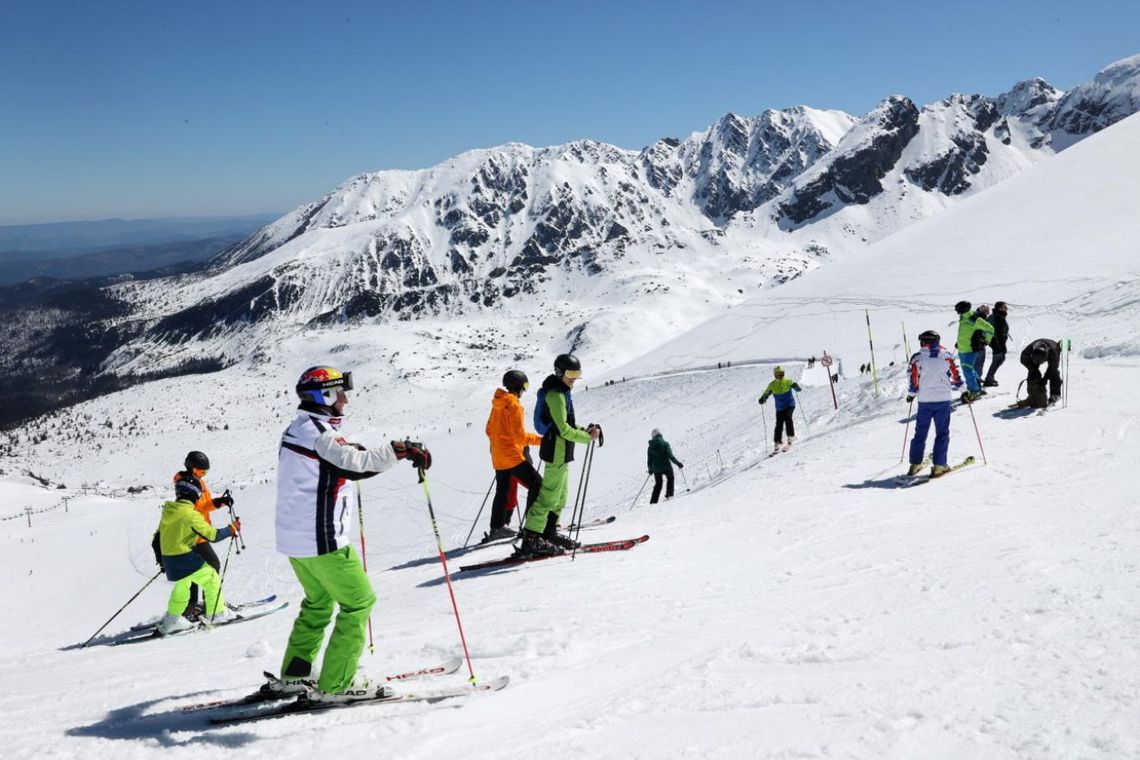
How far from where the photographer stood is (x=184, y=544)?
921 centimetres

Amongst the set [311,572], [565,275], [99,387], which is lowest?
[99,387]

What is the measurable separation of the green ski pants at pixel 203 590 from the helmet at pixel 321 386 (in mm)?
6210

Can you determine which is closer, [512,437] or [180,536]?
[180,536]

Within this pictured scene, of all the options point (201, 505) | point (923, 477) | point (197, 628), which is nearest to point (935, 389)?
point (923, 477)

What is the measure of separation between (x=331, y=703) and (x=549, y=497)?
463cm

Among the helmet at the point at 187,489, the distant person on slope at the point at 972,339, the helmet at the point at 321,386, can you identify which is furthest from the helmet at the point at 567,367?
the distant person on slope at the point at 972,339

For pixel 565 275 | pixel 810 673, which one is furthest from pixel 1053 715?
pixel 565 275

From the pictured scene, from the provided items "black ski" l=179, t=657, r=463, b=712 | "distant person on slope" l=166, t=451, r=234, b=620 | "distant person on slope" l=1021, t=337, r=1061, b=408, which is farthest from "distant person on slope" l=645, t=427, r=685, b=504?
"black ski" l=179, t=657, r=463, b=712

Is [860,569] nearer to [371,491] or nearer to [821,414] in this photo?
[821,414]

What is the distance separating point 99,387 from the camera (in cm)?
18250

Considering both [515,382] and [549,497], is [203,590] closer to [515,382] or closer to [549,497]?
[549,497]

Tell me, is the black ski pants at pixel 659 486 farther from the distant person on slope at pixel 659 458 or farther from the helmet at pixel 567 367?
the helmet at pixel 567 367

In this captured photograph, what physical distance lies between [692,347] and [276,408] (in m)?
82.3

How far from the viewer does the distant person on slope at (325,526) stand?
15.3 feet
